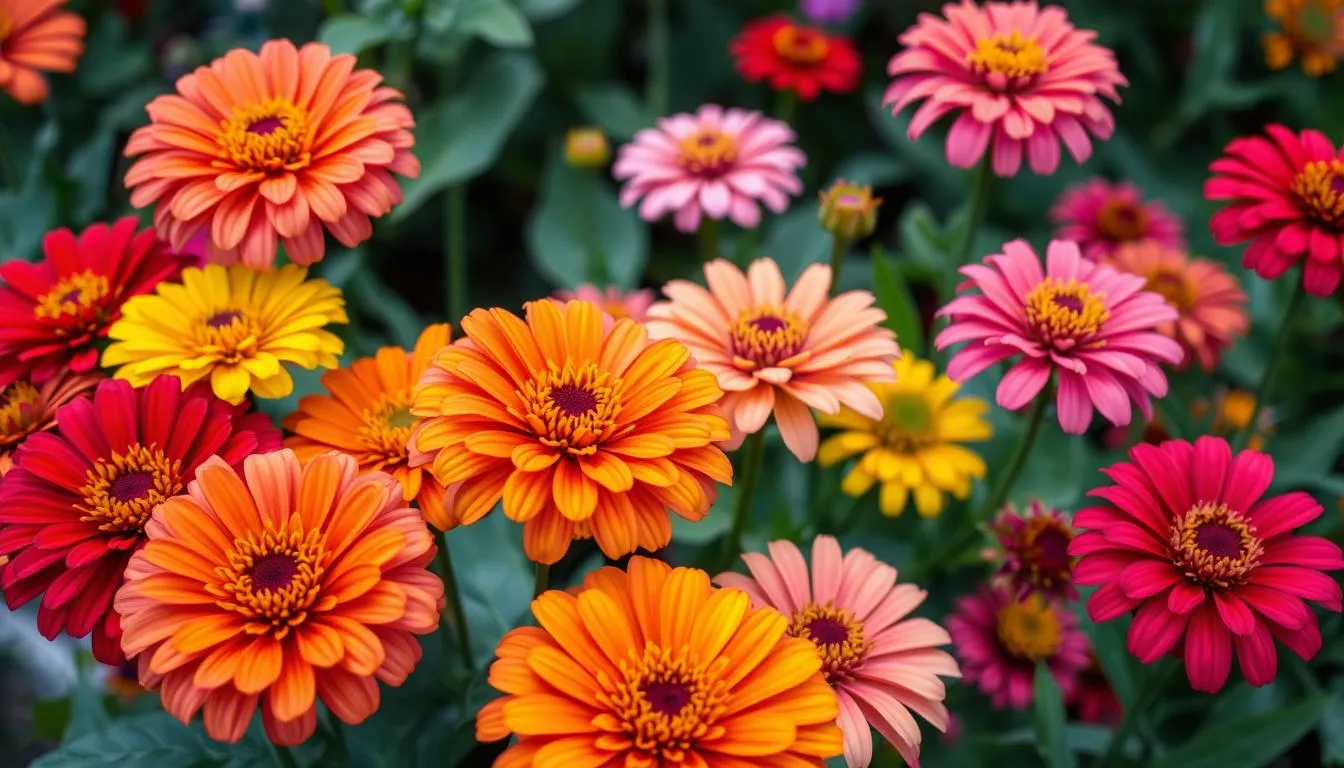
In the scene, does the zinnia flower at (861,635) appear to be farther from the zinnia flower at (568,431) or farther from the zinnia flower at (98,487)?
the zinnia flower at (98,487)

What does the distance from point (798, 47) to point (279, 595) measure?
1.23 m

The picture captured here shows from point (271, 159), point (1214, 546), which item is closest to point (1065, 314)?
point (1214, 546)

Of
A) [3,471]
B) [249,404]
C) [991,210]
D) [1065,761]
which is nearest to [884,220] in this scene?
[991,210]

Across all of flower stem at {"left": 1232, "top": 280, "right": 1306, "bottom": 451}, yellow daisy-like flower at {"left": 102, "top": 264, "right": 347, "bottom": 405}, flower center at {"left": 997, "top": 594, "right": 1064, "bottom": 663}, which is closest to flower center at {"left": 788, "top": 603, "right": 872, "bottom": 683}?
flower center at {"left": 997, "top": 594, "right": 1064, "bottom": 663}

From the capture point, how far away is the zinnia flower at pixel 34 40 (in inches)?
52.1

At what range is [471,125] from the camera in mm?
1589

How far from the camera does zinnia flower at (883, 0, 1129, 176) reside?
3.67ft

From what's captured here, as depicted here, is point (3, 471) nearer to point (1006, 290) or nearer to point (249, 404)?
point (249, 404)

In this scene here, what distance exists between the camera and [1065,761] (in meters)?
1.08

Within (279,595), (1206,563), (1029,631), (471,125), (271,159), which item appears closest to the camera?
(279,595)

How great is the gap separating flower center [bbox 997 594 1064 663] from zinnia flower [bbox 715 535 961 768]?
0.31m

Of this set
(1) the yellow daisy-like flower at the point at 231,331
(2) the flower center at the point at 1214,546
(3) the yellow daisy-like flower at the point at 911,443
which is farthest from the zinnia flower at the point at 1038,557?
(1) the yellow daisy-like flower at the point at 231,331

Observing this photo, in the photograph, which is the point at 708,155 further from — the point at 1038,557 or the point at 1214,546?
the point at 1214,546

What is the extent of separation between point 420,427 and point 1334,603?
79 centimetres
